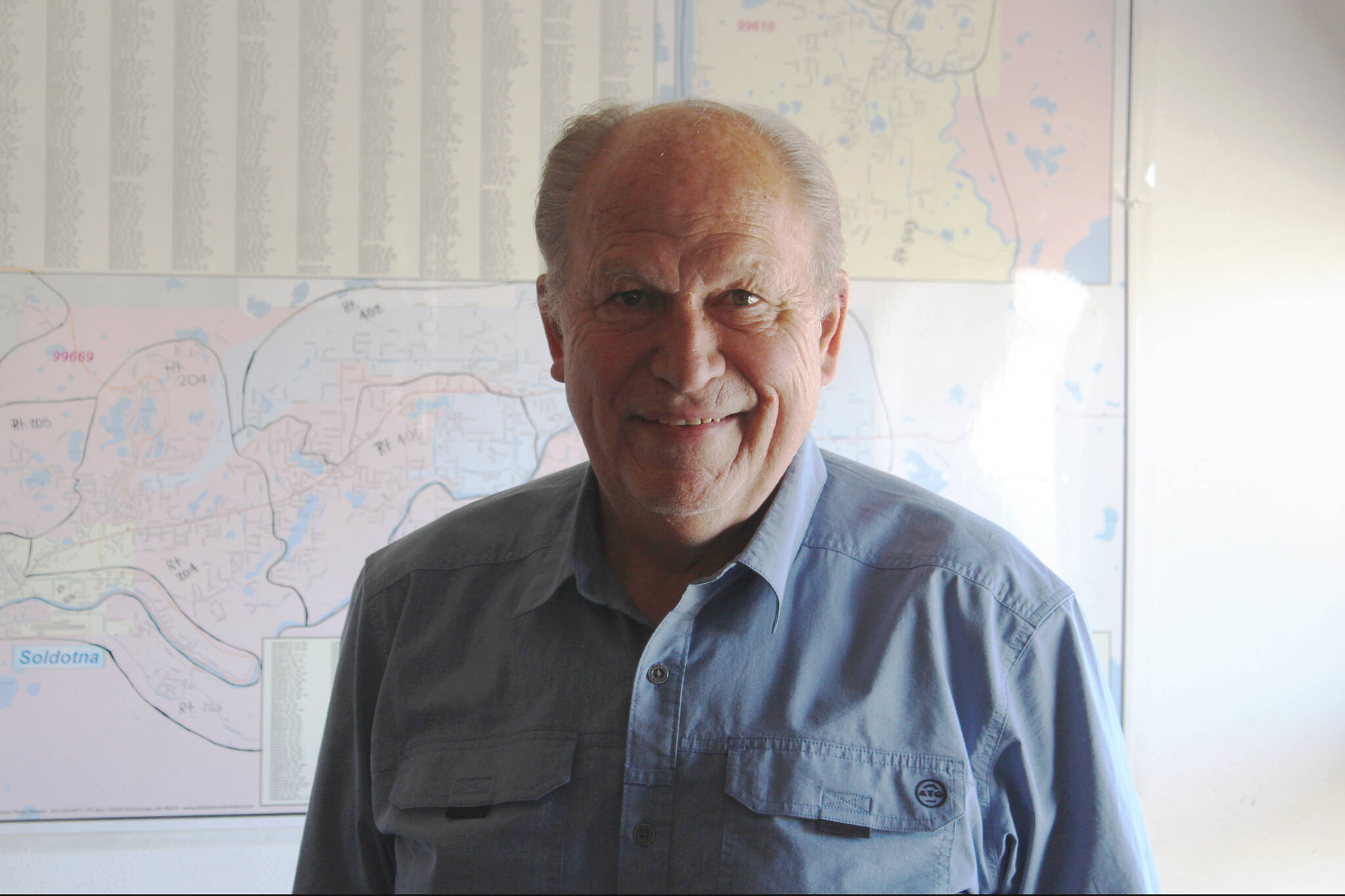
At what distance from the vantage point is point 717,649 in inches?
37.8

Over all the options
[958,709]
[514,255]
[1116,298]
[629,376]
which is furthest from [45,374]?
[1116,298]

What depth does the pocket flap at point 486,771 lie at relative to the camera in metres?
0.94

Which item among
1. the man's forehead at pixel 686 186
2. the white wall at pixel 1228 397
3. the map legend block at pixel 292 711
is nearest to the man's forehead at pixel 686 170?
the man's forehead at pixel 686 186

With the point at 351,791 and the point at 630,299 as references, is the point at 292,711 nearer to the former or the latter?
the point at 351,791

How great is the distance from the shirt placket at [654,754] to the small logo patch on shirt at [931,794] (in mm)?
244

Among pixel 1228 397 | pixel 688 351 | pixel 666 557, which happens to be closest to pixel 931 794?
pixel 666 557

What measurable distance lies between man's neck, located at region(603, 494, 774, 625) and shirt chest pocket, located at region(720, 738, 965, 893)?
20 cm

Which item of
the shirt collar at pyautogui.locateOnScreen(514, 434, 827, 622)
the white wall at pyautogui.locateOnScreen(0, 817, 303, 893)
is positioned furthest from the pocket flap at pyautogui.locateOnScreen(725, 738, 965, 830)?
the white wall at pyautogui.locateOnScreen(0, 817, 303, 893)

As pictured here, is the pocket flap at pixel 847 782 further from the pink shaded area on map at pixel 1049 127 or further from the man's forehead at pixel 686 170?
the pink shaded area on map at pixel 1049 127

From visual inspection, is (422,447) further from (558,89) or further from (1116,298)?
(1116,298)

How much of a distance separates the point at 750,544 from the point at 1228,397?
5.02 ft

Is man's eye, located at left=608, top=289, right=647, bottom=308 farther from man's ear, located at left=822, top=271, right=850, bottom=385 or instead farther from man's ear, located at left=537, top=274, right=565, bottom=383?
man's ear, located at left=822, top=271, right=850, bottom=385

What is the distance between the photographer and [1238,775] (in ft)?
6.57

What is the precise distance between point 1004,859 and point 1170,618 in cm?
127
